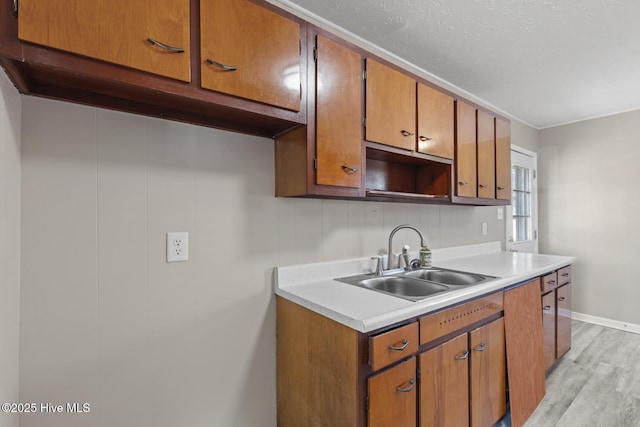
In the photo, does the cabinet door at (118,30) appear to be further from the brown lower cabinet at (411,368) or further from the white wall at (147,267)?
the brown lower cabinet at (411,368)

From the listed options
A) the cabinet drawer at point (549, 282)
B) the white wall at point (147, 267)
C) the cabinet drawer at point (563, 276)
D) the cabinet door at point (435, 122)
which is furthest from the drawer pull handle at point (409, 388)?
the cabinet drawer at point (563, 276)

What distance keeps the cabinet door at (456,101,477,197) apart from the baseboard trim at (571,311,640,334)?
268cm

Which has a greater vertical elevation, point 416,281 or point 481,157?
point 481,157

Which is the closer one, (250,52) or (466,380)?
(250,52)

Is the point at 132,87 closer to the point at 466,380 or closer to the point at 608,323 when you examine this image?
the point at 466,380

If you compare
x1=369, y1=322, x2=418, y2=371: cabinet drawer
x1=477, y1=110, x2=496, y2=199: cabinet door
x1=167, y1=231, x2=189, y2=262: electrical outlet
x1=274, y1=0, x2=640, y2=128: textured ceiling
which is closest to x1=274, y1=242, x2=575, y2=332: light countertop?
x1=369, y1=322, x2=418, y2=371: cabinet drawer

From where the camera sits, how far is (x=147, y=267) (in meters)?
1.20

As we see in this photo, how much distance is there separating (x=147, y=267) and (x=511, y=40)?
240 centimetres

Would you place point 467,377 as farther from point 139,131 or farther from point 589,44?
point 589,44

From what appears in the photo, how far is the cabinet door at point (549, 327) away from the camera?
7.20 feet

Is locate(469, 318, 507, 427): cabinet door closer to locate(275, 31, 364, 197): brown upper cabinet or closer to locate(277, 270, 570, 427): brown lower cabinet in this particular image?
locate(277, 270, 570, 427): brown lower cabinet

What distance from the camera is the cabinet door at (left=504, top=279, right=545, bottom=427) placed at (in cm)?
174

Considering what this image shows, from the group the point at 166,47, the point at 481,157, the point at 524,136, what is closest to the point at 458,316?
the point at 481,157

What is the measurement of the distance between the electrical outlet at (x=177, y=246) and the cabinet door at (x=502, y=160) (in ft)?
7.64
